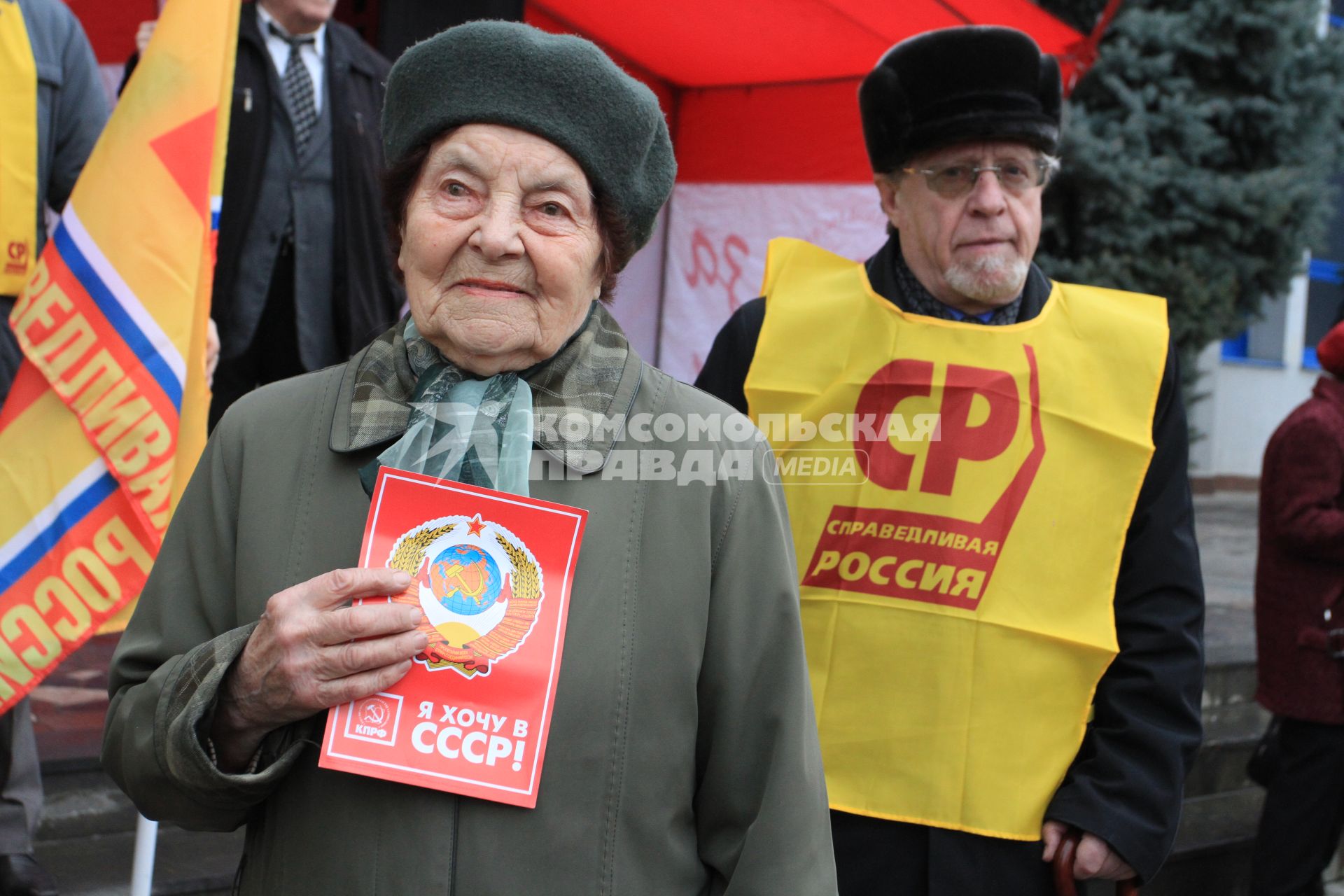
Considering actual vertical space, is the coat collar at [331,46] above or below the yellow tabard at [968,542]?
above

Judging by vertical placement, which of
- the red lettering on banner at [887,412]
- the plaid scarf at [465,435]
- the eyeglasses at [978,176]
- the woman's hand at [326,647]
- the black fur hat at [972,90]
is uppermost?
the black fur hat at [972,90]

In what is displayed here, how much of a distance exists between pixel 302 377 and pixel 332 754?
525 millimetres

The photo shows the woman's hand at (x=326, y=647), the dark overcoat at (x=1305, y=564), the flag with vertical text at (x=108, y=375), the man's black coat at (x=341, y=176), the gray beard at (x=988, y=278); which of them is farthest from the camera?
the dark overcoat at (x=1305, y=564)

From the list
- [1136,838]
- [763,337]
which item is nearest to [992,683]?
[1136,838]

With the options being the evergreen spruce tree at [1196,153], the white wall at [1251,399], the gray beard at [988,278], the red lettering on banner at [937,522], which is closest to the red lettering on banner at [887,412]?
the red lettering on banner at [937,522]

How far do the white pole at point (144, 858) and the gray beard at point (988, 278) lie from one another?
73.4 inches

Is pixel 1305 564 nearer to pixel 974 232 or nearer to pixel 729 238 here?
pixel 974 232

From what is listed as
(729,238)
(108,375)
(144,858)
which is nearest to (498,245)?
(108,375)

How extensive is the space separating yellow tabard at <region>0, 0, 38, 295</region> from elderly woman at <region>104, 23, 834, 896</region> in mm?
1624

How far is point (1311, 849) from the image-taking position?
4246mm

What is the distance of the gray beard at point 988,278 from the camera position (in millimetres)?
2461

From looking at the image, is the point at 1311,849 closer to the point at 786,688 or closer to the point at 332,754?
the point at 786,688

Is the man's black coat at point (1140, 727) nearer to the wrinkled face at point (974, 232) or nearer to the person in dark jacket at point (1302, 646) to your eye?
the wrinkled face at point (974, 232)

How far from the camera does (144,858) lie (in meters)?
2.52
